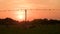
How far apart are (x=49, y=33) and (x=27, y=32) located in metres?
0.24

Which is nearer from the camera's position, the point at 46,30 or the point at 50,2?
the point at 46,30

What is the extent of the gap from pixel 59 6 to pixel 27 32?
1.26 meters

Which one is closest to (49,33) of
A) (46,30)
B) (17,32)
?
(46,30)

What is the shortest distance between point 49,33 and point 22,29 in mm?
313

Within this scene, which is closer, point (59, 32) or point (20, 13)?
point (59, 32)

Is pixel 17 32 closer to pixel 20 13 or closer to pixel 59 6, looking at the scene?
pixel 20 13

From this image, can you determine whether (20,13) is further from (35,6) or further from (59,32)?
(59,32)

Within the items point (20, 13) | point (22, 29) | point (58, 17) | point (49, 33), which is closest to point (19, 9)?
point (20, 13)

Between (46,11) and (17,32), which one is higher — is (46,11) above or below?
above

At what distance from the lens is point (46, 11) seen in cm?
255

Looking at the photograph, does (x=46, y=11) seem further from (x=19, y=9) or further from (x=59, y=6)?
(x=19, y=9)

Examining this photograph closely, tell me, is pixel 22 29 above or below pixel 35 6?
below

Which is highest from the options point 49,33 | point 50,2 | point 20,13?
point 50,2

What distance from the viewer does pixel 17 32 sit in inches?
60.8
